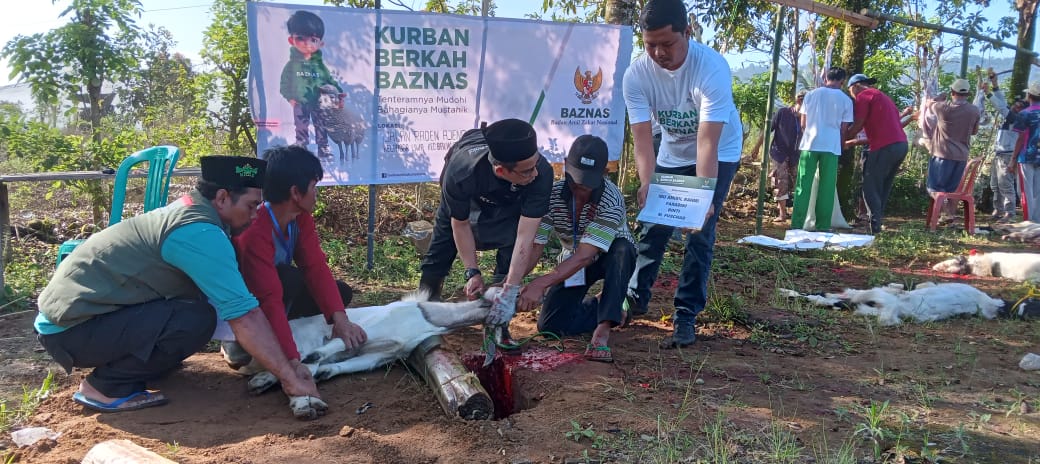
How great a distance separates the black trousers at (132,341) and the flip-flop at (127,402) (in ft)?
0.10

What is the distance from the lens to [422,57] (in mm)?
5004

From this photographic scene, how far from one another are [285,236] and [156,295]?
593 mm

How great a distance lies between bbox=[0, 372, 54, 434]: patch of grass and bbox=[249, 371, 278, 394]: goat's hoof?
85cm

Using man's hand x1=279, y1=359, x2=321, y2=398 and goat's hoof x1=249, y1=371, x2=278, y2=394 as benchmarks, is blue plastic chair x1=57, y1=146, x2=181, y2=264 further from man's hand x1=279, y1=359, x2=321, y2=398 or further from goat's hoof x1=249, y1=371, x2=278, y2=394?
man's hand x1=279, y1=359, x2=321, y2=398

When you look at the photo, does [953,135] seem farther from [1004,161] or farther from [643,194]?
[643,194]

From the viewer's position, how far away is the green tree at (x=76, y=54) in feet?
20.4

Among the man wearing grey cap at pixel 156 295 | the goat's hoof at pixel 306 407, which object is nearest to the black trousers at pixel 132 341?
the man wearing grey cap at pixel 156 295

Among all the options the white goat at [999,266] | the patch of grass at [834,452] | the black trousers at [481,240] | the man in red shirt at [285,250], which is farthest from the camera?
the white goat at [999,266]

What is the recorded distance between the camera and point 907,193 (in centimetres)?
1029

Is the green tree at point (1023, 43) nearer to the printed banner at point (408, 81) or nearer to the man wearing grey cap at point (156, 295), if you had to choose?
the printed banner at point (408, 81)

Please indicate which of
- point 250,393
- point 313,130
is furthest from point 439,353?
point 313,130

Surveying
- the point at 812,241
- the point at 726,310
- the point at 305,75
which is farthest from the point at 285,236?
the point at 812,241

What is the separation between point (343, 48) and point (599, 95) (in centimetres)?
207

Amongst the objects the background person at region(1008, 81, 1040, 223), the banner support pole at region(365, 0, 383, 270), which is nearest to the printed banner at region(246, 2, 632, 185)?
the banner support pole at region(365, 0, 383, 270)
